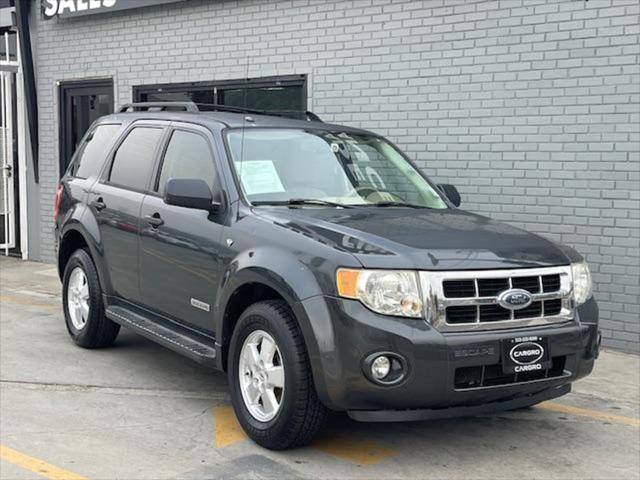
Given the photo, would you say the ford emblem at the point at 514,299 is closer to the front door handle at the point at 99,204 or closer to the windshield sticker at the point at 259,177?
the windshield sticker at the point at 259,177

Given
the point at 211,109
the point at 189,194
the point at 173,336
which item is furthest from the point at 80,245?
the point at 189,194

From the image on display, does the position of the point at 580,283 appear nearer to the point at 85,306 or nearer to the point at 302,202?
the point at 302,202

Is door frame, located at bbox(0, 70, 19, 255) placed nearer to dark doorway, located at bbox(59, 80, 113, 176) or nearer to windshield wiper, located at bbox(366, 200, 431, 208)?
dark doorway, located at bbox(59, 80, 113, 176)

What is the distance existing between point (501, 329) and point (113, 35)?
28.4 feet

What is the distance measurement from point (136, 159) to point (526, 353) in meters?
3.41

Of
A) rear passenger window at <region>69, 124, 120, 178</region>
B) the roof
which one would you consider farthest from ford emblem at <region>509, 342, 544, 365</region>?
rear passenger window at <region>69, 124, 120, 178</region>

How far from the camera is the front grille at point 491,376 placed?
13.6 ft

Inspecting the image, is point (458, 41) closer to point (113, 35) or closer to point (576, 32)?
point (576, 32)

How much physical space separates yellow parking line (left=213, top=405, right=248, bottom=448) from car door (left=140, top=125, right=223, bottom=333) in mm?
567

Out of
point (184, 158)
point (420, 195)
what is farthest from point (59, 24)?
point (420, 195)

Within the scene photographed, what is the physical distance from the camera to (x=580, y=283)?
4.71 metres

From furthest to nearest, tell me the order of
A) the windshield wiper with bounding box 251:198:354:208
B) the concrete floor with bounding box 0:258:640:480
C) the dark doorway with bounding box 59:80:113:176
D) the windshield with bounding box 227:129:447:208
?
the dark doorway with bounding box 59:80:113:176, the windshield with bounding box 227:129:447:208, the windshield wiper with bounding box 251:198:354:208, the concrete floor with bounding box 0:258:640:480

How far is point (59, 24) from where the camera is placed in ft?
39.3

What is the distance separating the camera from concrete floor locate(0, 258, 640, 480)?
4.36m
